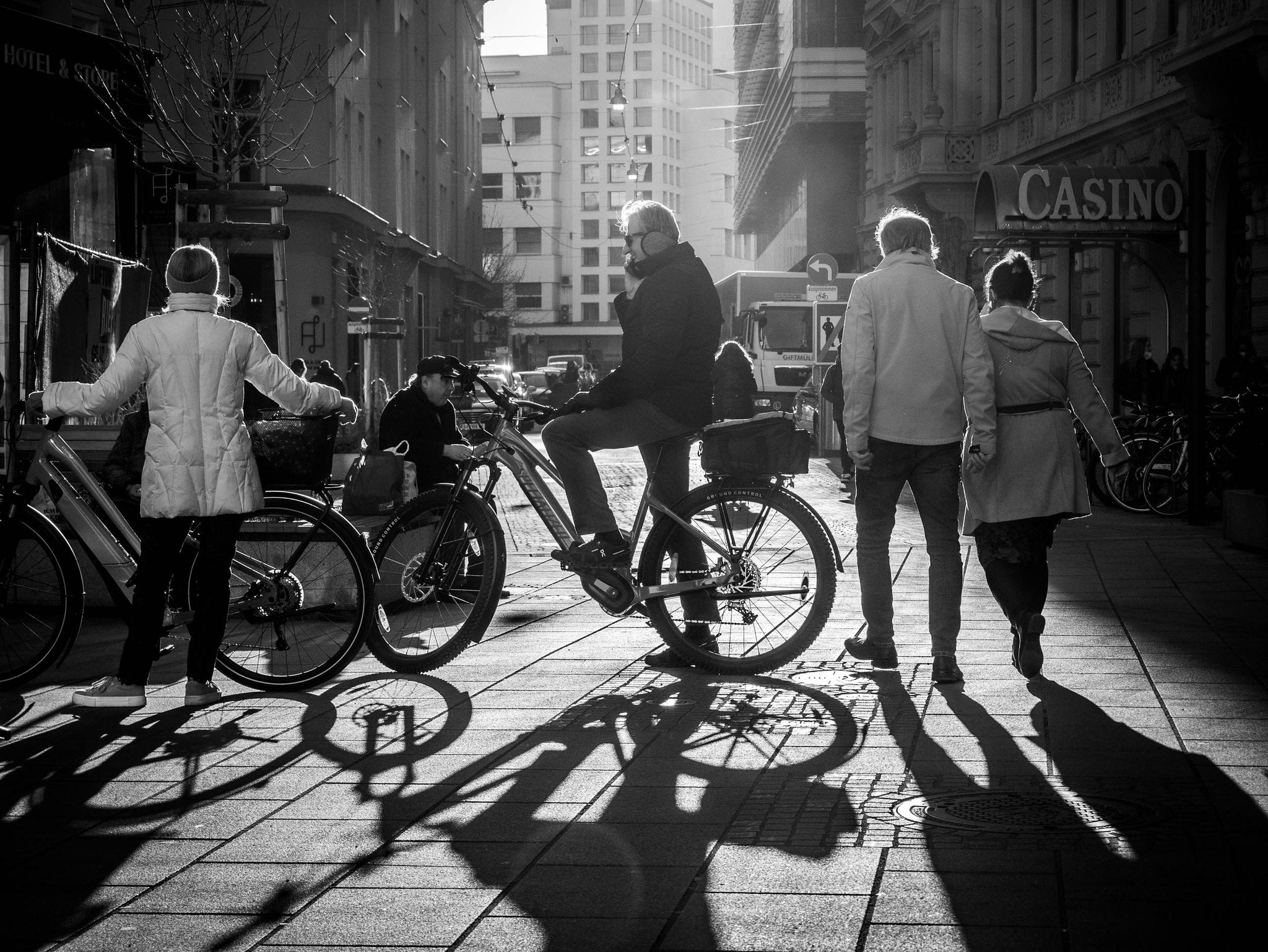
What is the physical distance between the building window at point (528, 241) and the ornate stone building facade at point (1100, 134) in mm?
88693

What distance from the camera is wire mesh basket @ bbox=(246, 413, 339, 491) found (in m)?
6.61

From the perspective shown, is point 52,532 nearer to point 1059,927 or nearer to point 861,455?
point 861,455

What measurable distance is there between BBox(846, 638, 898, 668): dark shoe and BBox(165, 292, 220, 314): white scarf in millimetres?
2809

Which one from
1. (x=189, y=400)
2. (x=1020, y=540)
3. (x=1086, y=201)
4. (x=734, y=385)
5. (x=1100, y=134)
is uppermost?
(x=1100, y=134)

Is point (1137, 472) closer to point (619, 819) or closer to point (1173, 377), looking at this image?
point (1173, 377)

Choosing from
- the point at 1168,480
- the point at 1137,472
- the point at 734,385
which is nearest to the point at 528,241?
the point at 734,385

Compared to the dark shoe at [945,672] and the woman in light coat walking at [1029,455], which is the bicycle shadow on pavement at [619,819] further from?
the woman in light coat walking at [1029,455]

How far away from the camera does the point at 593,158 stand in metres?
135

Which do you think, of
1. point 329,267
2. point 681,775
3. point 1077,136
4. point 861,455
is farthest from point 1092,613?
point 329,267

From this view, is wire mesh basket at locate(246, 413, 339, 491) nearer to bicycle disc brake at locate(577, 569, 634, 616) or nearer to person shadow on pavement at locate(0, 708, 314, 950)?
person shadow on pavement at locate(0, 708, 314, 950)

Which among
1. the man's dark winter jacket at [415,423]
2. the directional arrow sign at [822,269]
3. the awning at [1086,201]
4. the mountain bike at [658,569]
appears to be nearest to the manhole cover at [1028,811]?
the mountain bike at [658,569]

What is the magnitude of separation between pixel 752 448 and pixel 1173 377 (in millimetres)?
16012

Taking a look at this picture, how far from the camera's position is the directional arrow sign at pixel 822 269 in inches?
1193

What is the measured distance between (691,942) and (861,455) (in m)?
3.40
